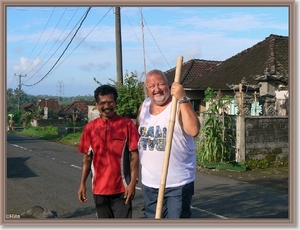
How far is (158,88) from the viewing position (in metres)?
4.09

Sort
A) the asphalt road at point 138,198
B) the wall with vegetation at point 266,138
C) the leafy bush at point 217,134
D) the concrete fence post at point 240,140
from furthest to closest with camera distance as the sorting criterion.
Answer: the leafy bush at point 217,134 → the wall with vegetation at point 266,138 → the concrete fence post at point 240,140 → the asphalt road at point 138,198

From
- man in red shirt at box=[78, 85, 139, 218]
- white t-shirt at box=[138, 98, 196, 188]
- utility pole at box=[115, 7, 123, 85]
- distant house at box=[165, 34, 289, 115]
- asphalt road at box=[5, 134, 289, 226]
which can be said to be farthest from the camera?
utility pole at box=[115, 7, 123, 85]

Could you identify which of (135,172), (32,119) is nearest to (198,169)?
(135,172)

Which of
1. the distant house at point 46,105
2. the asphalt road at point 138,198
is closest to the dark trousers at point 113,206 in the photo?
the asphalt road at point 138,198

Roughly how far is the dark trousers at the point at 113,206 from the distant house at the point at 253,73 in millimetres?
10759

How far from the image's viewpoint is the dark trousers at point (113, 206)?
169 inches

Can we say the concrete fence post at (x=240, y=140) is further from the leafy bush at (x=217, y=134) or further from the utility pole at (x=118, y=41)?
the utility pole at (x=118, y=41)

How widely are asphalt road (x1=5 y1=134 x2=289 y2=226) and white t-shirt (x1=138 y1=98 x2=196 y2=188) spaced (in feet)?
7.02

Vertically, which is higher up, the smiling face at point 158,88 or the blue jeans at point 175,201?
the smiling face at point 158,88

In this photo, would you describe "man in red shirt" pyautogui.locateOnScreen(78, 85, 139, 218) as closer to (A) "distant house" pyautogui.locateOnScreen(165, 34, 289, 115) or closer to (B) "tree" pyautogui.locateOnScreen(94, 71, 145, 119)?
(A) "distant house" pyautogui.locateOnScreen(165, 34, 289, 115)

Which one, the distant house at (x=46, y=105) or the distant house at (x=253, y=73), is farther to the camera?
the distant house at (x=46, y=105)

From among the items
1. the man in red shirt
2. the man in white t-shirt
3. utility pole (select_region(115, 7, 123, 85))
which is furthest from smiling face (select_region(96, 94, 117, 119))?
utility pole (select_region(115, 7, 123, 85))

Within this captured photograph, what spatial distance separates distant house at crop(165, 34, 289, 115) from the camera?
15.5 meters
